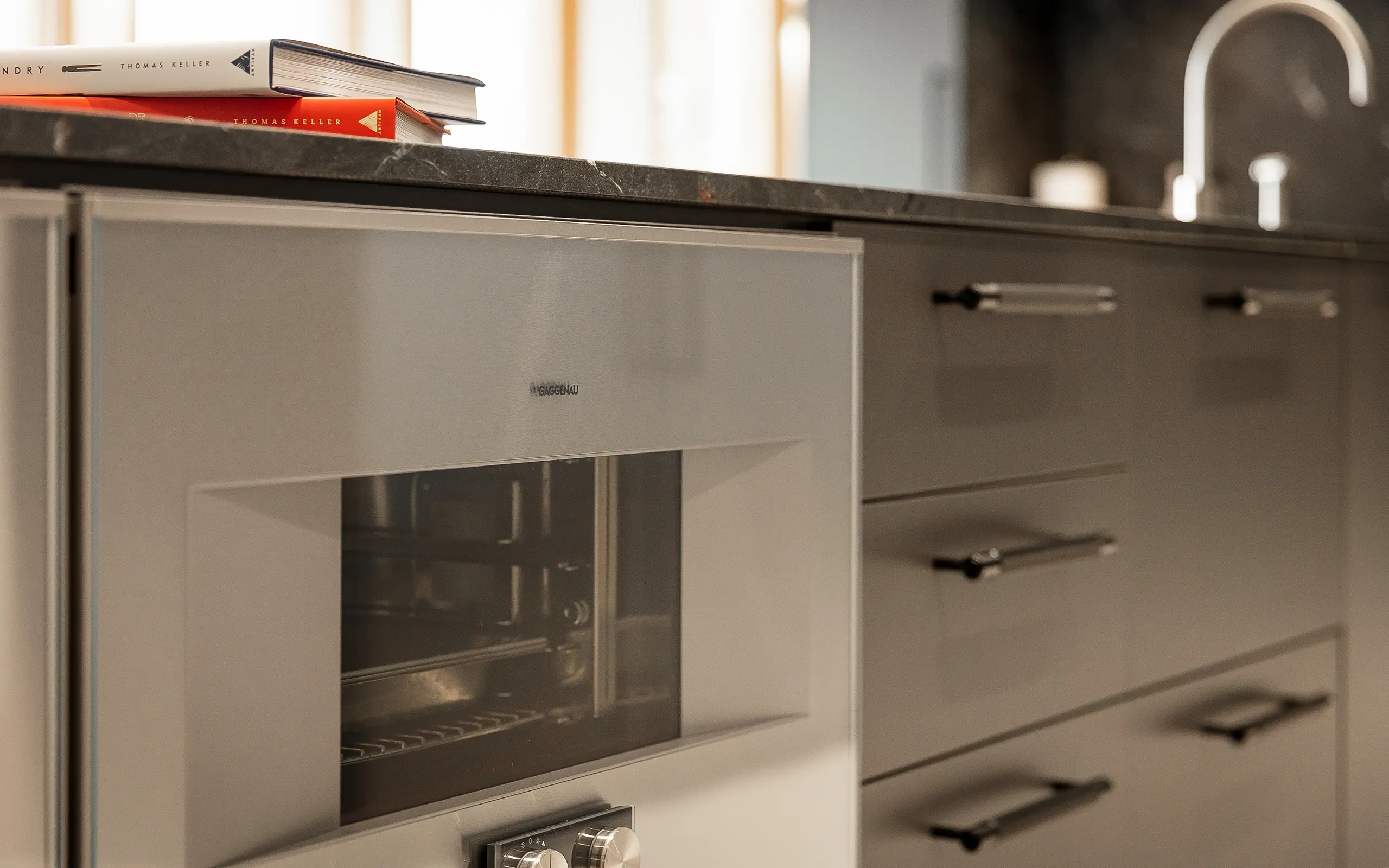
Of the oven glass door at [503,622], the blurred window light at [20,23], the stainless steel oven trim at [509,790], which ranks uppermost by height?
the blurred window light at [20,23]

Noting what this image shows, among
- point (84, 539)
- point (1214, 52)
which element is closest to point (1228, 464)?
point (1214, 52)

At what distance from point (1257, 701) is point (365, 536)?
3.78 feet

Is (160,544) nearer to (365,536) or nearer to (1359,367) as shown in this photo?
(365,536)

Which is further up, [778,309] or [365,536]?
[778,309]

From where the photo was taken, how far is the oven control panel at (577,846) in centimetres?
79

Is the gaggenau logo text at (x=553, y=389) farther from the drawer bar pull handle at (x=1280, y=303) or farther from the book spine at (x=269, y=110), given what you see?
the drawer bar pull handle at (x=1280, y=303)

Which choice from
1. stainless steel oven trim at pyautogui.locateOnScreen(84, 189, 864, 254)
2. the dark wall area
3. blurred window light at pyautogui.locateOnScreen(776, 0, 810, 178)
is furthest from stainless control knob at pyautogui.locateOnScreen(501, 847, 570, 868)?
the dark wall area

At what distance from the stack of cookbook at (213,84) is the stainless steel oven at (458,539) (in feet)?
0.53

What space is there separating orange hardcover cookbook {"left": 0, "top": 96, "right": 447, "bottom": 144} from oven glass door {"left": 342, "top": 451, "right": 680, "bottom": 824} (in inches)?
9.1

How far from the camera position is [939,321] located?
1.11 metres

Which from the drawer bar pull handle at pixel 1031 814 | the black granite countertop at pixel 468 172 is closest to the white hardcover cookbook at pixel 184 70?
the black granite countertop at pixel 468 172

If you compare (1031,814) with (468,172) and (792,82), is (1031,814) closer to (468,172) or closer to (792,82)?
(468,172)

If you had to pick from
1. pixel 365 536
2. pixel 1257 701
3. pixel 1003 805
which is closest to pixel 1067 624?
pixel 1003 805

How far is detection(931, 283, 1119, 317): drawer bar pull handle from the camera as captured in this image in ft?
3.63
